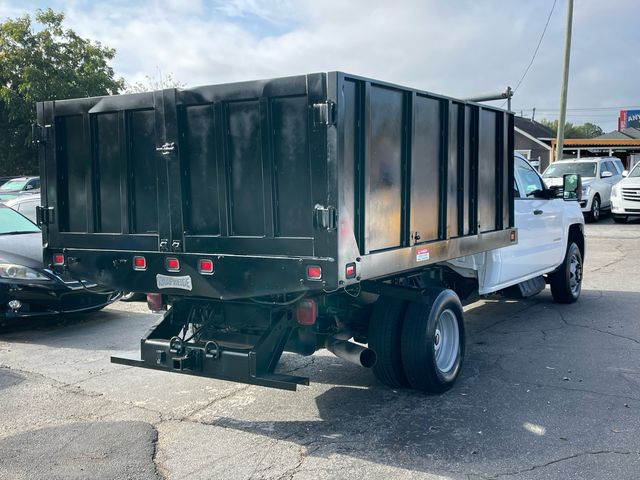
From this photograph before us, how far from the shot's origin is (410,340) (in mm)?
5129

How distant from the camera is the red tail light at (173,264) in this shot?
474cm

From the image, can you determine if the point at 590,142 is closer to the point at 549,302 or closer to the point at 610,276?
the point at 610,276

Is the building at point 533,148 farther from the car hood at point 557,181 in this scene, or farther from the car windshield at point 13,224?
the car windshield at point 13,224

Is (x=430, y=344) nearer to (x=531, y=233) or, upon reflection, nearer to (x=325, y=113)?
(x=325, y=113)

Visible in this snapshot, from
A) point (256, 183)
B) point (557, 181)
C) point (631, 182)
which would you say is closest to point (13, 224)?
point (256, 183)

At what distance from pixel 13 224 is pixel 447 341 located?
6.15 metres

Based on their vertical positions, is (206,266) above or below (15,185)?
below

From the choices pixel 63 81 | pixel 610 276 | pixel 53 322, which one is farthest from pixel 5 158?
pixel 610 276

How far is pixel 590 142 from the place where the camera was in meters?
38.7

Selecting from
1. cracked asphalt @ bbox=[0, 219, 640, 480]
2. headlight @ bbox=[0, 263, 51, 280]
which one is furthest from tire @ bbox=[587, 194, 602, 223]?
headlight @ bbox=[0, 263, 51, 280]

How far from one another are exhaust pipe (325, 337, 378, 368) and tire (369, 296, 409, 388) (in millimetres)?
185

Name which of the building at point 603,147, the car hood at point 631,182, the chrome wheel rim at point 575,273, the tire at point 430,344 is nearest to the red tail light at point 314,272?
the tire at point 430,344

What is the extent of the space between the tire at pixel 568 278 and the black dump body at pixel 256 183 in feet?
12.7

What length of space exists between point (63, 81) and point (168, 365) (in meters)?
27.4
